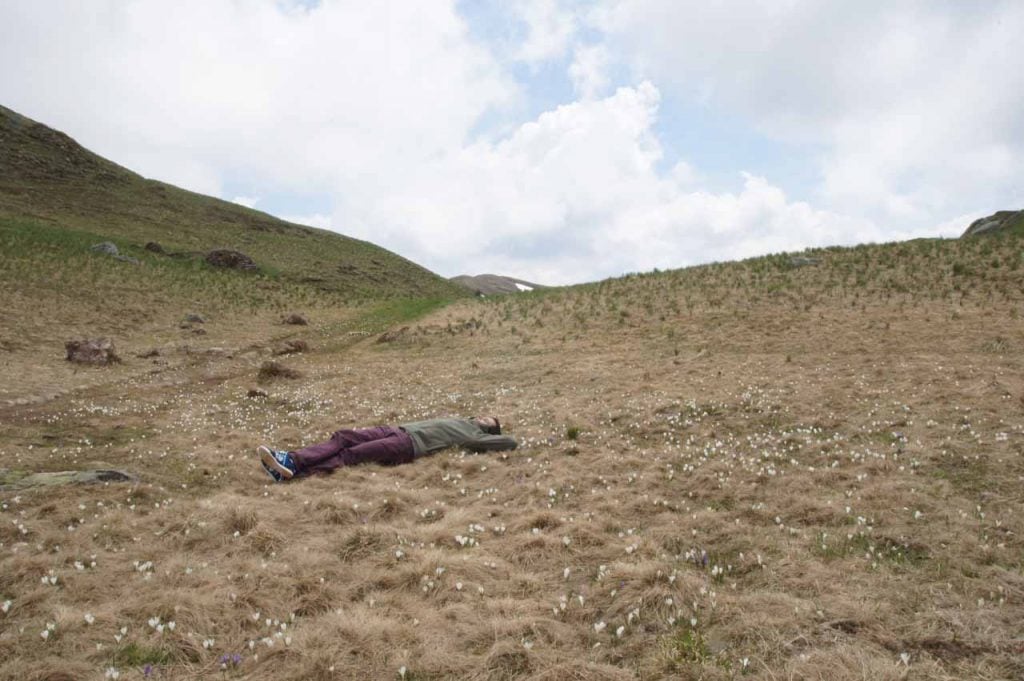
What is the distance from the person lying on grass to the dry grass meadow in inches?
21.5

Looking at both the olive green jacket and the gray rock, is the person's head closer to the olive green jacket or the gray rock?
the olive green jacket

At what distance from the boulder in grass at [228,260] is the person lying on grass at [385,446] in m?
53.2

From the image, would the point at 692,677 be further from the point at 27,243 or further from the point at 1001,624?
the point at 27,243

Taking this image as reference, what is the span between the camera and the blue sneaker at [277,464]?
11227 mm

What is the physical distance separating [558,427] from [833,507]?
7.11 m

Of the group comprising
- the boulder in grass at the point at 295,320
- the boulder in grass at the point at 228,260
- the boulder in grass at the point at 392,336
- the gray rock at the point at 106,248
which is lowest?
the boulder in grass at the point at 392,336

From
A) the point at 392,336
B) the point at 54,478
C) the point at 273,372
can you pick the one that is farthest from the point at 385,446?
the point at 392,336

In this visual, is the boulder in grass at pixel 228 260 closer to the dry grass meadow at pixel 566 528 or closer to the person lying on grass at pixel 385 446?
the dry grass meadow at pixel 566 528

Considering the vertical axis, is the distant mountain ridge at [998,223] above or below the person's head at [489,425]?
above

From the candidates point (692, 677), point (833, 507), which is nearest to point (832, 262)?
point (833, 507)

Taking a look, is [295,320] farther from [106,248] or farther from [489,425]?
[489,425]

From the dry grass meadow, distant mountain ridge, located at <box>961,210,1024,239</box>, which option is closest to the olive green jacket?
the dry grass meadow

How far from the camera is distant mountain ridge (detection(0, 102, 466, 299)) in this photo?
63.0m

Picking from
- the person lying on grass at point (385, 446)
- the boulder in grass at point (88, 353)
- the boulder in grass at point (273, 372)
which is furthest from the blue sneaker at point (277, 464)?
the boulder in grass at point (88, 353)
